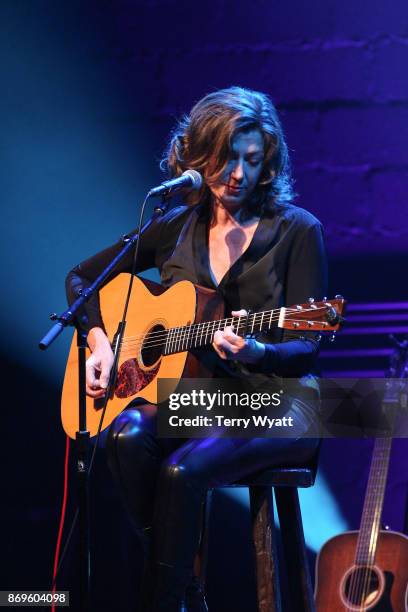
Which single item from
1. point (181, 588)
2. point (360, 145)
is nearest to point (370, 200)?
point (360, 145)

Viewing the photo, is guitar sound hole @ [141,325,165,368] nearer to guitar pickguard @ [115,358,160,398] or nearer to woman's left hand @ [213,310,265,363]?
guitar pickguard @ [115,358,160,398]

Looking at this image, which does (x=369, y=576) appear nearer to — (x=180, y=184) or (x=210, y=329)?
(x=210, y=329)

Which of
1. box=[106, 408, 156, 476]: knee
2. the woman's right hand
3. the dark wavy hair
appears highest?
the dark wavy hair

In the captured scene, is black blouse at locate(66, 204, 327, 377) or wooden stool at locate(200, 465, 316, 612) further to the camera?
black blouse at locate(66, 204, 327, 377)

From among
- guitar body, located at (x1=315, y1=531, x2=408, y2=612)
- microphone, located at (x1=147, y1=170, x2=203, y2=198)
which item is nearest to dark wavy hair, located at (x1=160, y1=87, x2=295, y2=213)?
microphone, located at (x1=147, y1=170, x2=203, y2=198)

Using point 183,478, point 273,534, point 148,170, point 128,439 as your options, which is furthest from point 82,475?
point 148,170

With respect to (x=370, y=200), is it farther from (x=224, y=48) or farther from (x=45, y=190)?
(x=45, y=190)

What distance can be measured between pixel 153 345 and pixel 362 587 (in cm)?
109

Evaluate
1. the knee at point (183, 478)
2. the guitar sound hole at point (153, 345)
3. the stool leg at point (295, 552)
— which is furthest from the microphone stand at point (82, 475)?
the stool leg at point (295, 552)

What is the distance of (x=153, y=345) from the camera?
8.39 ft

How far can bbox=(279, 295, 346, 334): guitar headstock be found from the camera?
7.05ft

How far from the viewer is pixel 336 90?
3229mm

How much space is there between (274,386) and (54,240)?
1346 mm

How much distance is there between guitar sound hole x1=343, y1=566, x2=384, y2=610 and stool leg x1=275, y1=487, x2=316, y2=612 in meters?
0.47
